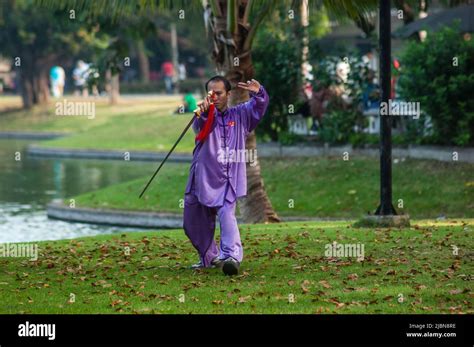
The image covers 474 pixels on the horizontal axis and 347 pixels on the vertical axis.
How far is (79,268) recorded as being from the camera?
1271 cm

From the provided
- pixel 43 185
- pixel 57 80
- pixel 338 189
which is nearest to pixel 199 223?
pixel 338 189

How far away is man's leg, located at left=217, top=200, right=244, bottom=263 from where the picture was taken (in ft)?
38.4

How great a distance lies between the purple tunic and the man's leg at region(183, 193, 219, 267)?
17 centimetres

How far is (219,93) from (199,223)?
1293 mm

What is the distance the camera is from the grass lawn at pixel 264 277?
1034cm

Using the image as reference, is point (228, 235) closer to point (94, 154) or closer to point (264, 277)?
point (264, 277)

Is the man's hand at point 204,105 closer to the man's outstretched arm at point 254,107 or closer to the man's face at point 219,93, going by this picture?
the man's face at point 219,93

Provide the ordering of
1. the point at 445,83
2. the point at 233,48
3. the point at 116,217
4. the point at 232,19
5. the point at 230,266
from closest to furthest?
the point at 230,266 < the point at 232,19 < the point at 233,48 < the point at 445,83 < the point at 116,217

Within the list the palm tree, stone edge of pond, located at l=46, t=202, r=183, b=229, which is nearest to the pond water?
stone edge of pond, located at l=46, t=202, r=183, b=229

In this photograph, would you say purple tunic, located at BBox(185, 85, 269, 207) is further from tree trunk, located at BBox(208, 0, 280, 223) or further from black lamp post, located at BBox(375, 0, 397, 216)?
tree trunk, located at BBox(208, 0, 280, 223)

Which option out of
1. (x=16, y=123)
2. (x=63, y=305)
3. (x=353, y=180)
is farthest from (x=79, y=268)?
(x=16, y=123)

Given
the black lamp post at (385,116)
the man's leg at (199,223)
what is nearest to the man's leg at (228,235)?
the man's leg at (199,223)

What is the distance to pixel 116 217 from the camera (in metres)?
25.6
